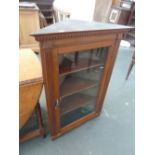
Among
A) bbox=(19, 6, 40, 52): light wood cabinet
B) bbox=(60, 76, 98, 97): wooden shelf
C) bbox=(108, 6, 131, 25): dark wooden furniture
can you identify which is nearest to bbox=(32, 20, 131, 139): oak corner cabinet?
→ bbox=(60, 76, 98, 97): wooden shelf

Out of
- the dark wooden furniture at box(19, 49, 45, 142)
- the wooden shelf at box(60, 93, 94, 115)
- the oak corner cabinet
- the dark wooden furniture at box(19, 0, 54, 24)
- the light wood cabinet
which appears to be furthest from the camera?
the dark wooden furniture at box(19, 0, 54, 24)

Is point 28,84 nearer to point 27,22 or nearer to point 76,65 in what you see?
point 76,65

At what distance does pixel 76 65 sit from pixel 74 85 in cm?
25

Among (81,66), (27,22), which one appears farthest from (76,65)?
(27,22)

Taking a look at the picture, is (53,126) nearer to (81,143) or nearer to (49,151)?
(49,151)

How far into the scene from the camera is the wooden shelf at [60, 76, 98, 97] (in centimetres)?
133

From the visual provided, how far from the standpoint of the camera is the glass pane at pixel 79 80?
118 centimetres

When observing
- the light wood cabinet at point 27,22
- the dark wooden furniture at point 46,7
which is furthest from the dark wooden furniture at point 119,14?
the light wood cabinet at point 27,22

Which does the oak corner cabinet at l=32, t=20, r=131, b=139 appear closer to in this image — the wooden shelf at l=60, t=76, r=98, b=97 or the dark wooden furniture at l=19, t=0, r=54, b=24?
the wooden shelf at l=60, t=76, r=98, b=97

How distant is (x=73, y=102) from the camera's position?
1.55 meters

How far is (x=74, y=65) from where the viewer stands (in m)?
1.24

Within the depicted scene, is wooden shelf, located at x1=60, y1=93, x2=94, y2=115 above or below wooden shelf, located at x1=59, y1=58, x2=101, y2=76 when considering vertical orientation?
below
